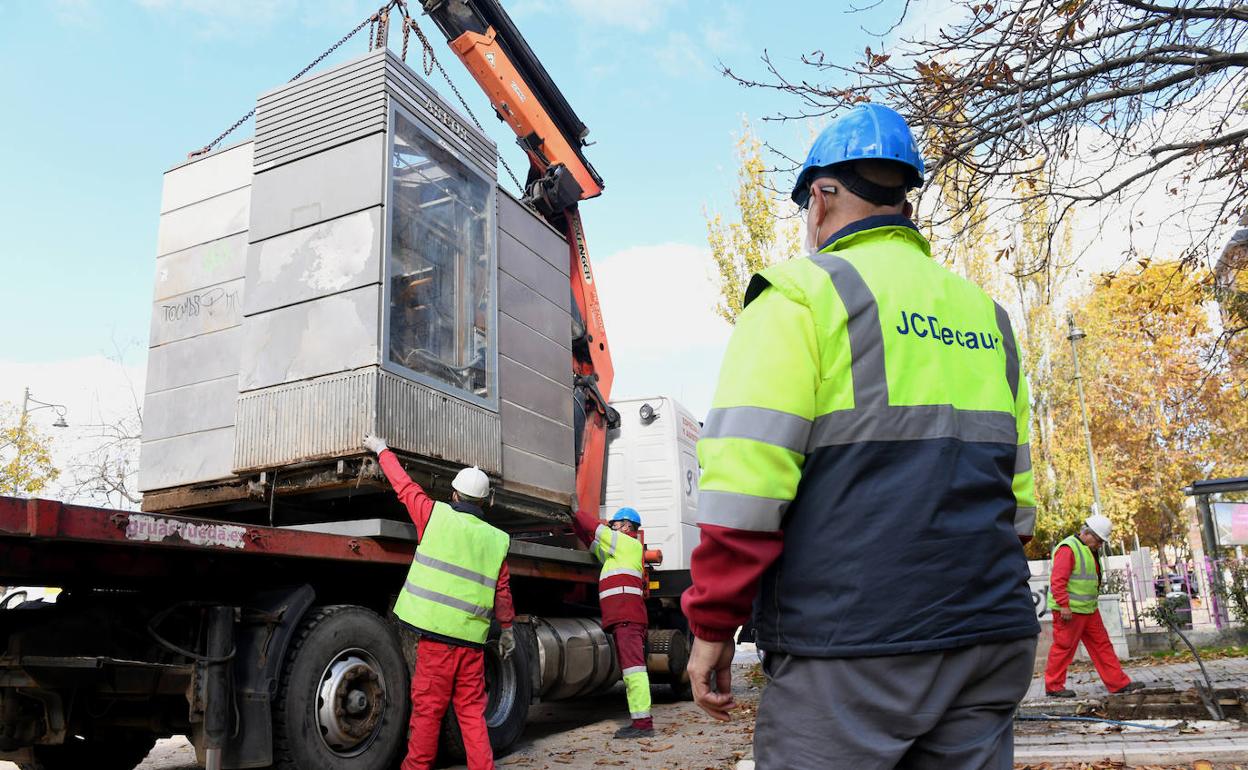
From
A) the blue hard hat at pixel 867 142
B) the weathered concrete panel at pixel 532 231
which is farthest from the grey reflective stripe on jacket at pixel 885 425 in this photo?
the weathered concrete panel at pixel 532 231

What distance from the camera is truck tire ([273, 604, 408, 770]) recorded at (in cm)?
527

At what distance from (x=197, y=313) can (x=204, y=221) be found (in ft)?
2.11

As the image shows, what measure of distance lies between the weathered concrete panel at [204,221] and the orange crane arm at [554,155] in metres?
3.29

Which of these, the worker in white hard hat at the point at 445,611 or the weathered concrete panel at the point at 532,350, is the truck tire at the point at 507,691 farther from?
the weathered concrete panel at the point at 532,350

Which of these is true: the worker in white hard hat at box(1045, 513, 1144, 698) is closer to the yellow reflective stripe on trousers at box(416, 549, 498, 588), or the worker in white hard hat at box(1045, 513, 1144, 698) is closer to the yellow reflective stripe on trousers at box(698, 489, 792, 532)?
the yellow reflective stripe on trousers at box(416, 549, 498, 588)

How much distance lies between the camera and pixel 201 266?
661cm

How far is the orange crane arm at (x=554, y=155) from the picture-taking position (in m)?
9.16

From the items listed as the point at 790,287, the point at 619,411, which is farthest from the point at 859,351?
the point at 619,411

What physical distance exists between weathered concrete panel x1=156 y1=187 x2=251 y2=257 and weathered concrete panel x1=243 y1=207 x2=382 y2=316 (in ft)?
1.28

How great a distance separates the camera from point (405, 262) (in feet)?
20.2

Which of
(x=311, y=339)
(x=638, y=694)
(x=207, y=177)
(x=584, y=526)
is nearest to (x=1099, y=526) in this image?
(x=638, y=694)

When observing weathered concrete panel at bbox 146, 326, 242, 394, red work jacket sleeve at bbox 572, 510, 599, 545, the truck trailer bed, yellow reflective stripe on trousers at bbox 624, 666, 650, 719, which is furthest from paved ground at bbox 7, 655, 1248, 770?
weathered concrete panel at bbox 146, 326, 242, 394

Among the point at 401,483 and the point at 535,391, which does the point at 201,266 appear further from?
the point at 535,391

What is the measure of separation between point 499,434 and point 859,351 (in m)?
5.29
